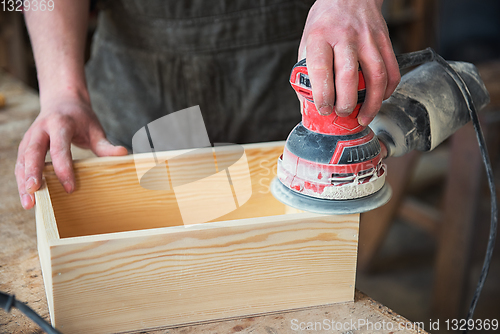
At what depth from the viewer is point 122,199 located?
0.84m

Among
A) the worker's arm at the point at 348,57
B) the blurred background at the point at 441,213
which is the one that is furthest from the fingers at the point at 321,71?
the blurred background at the point at 441,213

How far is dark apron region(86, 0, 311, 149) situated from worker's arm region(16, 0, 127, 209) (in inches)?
6.4

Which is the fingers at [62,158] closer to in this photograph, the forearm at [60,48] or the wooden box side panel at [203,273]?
the forearm at [60,48]

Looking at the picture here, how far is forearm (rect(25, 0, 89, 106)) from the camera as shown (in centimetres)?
99

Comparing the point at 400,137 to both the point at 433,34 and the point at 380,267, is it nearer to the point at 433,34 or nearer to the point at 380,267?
the point at 380,267

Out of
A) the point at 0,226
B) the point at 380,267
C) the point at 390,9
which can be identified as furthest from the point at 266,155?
the point at 390,9

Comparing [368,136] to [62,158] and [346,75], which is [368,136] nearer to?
[346,75]

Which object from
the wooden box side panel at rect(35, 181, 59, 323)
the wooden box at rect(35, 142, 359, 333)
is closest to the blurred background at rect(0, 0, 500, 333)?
the wooden box side panel at rect(35, 181, 59, 323)

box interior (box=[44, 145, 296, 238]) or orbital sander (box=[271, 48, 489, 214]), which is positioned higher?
orbital sander (box=[271, 48, 489, 214])

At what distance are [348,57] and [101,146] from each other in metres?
0.57

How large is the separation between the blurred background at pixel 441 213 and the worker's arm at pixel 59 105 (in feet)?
1.71

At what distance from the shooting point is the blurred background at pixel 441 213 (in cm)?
163

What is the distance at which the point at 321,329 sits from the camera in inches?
25.2

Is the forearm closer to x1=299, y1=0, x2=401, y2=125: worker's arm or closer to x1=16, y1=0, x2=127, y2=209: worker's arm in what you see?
x1=16, y1=0, x2=127, y2=209: worker's arm
